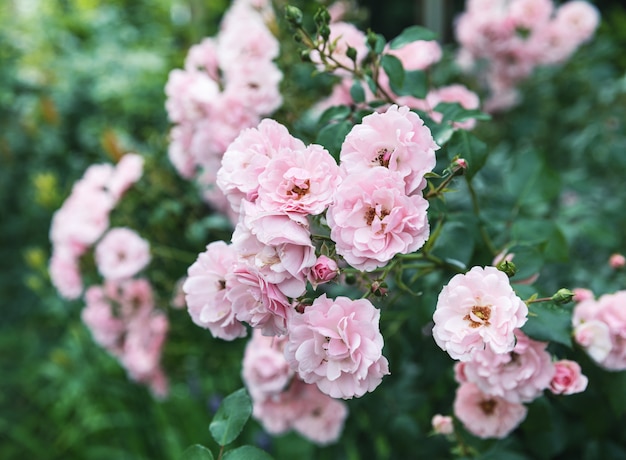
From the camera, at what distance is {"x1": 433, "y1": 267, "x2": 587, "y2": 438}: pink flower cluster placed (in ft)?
2.09

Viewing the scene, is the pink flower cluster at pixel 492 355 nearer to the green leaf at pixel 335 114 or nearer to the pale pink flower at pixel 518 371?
the pale pink flower at pixel 518 371

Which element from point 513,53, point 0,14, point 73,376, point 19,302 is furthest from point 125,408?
point 0,14

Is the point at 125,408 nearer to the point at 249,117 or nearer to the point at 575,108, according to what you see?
the point at 249,117

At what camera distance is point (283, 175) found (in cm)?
67

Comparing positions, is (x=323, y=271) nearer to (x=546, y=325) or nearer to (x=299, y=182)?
(x=299, y=182)

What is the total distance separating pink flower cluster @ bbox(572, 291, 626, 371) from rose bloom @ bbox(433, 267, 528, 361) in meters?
0.24

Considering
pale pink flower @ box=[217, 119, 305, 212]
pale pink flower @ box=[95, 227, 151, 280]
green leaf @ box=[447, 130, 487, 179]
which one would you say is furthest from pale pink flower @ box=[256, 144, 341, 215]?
pale pink flower @ box=[95, 227, 151, 280]

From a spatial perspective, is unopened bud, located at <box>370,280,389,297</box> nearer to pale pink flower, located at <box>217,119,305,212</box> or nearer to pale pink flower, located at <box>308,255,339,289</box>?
pale pink flower, located at <box>308,255,339,289</box>

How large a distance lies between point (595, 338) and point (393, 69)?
0.44 m

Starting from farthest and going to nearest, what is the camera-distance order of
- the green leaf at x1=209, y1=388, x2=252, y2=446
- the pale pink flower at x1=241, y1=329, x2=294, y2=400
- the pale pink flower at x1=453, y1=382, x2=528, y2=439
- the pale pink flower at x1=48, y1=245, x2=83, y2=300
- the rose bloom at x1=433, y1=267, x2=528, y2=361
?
1. the pale pink flower at x1=48, y1=245, x2=83, y2=300
2. the pale pink flower at x1=241, y1=329, x2=294, y2=400
3. the pale pink flower at x1=453, y1=382, x2=528, y2=439
4. the green leaf at x1=209, y1=388, x2=252, y2=446
5. the rose bloom at x1=433, y1=267, x2=528, y2=361

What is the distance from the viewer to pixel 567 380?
81 centimetres

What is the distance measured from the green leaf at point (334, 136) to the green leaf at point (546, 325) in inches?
12.1

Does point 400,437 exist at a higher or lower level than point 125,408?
higher

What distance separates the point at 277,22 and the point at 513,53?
2.08ft
